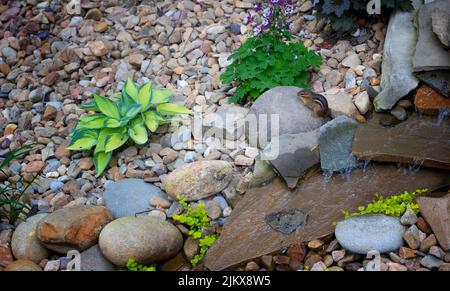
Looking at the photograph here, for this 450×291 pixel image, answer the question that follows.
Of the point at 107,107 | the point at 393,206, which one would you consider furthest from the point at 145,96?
the point at 393,206

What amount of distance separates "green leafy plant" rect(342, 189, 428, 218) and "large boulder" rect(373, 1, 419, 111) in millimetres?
792

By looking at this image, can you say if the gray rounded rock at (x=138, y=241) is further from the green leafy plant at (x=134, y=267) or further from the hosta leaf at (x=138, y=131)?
the hosta leaf at (x=138, y=131)

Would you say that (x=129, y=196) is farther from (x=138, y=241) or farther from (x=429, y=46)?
(x=429, y=46)

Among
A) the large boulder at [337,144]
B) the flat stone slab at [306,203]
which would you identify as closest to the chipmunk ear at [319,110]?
the large boulder at [337,144]

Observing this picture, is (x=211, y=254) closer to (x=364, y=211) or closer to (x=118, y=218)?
(x=118, y=218)

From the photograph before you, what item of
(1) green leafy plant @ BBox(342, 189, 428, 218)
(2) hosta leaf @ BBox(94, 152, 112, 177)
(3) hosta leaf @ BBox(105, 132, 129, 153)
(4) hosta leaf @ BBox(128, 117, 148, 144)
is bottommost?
(2) hosta leaf @ BBox(94, 152, 112, 177)

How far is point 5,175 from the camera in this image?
4184mm

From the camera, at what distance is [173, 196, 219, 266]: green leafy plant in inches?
141

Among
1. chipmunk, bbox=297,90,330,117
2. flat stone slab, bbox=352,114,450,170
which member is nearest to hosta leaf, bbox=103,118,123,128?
chipmunk, bbox=297,90,330,117

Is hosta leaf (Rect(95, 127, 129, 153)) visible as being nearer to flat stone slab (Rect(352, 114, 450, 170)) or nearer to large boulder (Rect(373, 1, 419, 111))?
flat stone slab (Rect(352, 114, 450, 170))

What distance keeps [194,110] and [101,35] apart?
1.43m

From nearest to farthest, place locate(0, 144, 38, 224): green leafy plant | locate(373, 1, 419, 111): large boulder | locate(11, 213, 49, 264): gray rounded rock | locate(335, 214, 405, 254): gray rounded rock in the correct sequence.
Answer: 1. locate(335, 214, 405, 254): gray rounded rock
2. locate(11, 213, 49, 264): gray rounded rock
3. locate(0, 144, 38, 224): green leafy plant
4. locate(373, 1, 419, 111): large boulder

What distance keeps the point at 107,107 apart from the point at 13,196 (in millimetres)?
881
